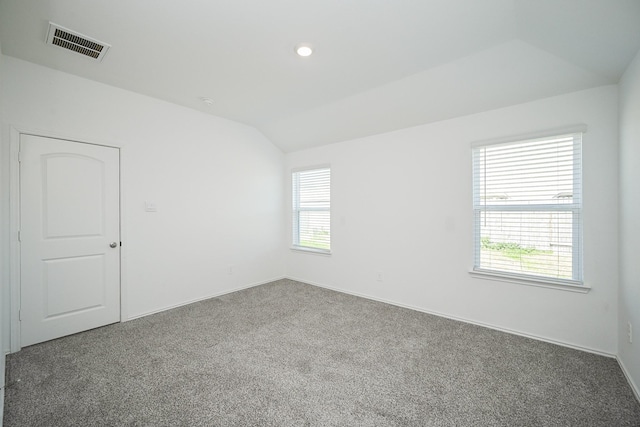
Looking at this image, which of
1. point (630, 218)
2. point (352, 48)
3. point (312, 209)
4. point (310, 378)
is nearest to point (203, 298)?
point (312, 209)

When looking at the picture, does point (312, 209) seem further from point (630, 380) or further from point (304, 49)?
point (630, 380)

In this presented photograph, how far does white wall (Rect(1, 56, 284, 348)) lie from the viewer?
267 cm

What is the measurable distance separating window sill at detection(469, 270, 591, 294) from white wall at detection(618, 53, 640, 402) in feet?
0.93

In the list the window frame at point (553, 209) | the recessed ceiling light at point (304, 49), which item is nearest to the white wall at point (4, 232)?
the recessed ceiling light at point (304, 49)

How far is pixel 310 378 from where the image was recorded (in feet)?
6.82

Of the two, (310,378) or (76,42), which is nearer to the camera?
(310,378)

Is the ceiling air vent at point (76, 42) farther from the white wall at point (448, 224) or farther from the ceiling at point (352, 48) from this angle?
the white wall at point (448, 224)

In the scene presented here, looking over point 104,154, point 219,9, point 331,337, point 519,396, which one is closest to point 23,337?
point 104,154

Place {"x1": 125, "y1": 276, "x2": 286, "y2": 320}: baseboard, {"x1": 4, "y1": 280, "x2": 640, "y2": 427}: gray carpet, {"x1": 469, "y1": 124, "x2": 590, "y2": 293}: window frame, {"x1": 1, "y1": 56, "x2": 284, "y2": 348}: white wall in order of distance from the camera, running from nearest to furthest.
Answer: {"x1": 4, "y1": 280, "x2": 640, "y2": 427}: gray carpet, {"x1": 469, "y1": 124, "x2": 590, "y2": 293}: window frame, {"x1": 1, "y1": 56, "x2": 284, "y2": 348}: white wall, {"x1": 125, "y1": 276, "x2": 286, "y2": 320}: baseboard

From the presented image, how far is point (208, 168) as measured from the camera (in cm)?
395

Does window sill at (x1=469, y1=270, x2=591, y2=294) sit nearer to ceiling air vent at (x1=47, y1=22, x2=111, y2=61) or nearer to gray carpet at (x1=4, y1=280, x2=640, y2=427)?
gray carpet at (x1=4, y1=280, x2=640, y2=427)

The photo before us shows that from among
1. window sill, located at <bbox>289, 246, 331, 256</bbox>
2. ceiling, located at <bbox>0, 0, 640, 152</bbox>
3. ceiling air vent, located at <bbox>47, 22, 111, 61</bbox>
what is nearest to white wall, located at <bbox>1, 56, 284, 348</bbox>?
ceiling, located at <bbox>0, 0, 640, 152</bbox>

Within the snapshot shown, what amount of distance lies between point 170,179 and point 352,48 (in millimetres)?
2742

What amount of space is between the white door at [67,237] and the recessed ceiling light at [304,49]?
2.39 meters
